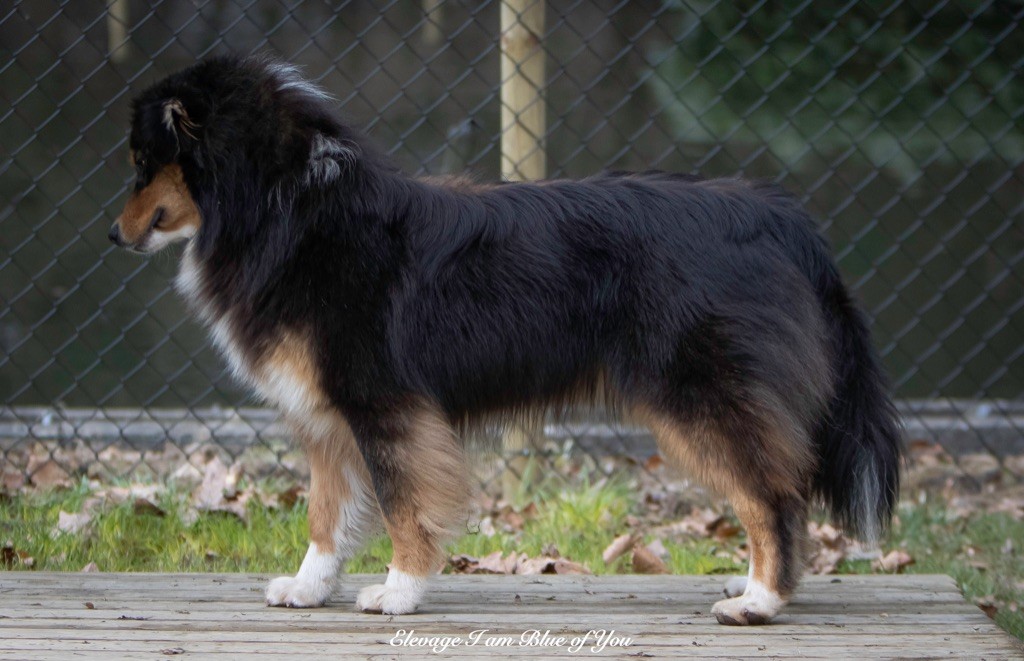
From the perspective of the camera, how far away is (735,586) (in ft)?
9.44

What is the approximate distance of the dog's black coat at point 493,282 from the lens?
8.34 feet

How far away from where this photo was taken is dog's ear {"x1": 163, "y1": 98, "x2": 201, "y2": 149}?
8.43ft

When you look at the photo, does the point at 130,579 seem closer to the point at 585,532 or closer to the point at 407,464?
the point at 407,464

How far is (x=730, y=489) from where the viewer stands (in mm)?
2559

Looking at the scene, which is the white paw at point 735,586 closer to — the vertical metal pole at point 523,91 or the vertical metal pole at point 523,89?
the vertical metal pole at point 523,91

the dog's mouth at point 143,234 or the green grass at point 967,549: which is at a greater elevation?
the dog's mouth at point 143,234

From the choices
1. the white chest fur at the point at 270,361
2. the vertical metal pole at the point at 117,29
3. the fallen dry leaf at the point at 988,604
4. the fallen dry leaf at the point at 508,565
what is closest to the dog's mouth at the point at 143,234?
the white chest fur at the point at 270,361

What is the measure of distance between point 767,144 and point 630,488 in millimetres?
1664

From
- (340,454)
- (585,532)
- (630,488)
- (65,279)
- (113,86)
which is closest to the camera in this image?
(340,454)

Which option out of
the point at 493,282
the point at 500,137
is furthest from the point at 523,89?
the point at 493,282

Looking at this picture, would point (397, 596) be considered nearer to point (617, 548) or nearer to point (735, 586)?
point (735, 586)

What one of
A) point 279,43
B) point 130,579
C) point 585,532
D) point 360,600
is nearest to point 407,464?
point 360,600

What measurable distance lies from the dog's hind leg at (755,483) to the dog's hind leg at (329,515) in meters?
0.78

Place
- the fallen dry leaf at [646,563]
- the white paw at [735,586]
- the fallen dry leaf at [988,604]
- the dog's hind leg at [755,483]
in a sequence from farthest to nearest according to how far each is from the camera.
→ the fallen dry leaf at [646,563], the fallen dry leaf at [988,604], the white paw at [735,586], the dog's hind leg at [755,483]
